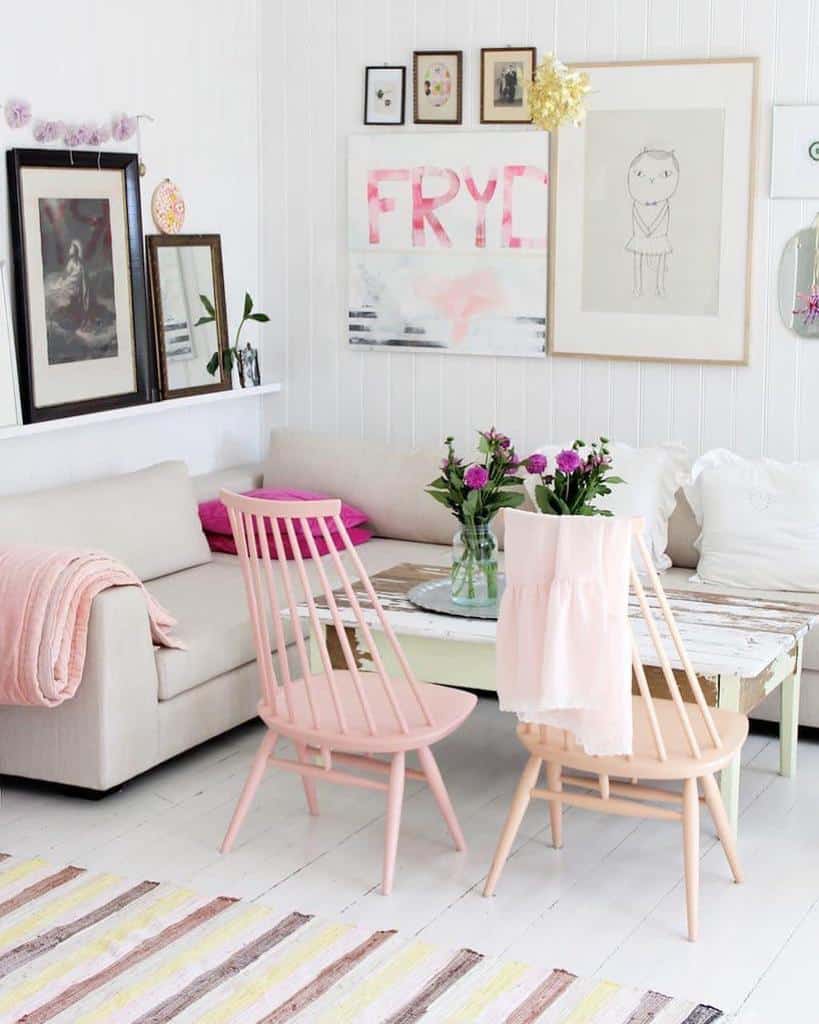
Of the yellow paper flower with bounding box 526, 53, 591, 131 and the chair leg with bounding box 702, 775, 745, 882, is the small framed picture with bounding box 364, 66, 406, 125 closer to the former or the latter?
the yellow paper flower with bounding box 526, 53, 591, 131

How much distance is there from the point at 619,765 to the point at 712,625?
0.72m

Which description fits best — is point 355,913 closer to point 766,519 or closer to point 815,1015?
point 815,1015

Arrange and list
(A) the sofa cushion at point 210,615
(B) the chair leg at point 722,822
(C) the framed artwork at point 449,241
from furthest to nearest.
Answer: (C) the framed artwork at point 449,241
(A) the sofa cushion at point 210,615
(B) the chair leg at point 722,822

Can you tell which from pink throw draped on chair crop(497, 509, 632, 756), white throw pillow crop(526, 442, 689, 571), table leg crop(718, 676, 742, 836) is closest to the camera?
pink throw draped on chair crop(497, 509, 632, 756)

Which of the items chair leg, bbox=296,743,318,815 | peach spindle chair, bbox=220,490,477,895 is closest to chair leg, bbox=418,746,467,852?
peach spindle chair, bbox=220,490,477,895

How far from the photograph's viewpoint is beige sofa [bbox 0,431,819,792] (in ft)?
12.4

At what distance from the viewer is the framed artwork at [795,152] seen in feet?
15.8

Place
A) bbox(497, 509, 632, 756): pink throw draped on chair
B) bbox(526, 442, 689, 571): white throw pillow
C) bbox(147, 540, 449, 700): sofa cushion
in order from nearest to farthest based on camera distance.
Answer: bbox(497, 509, 632, 756): pink throw draped on chair
bbox(147, 540, 449, 700): sofa cushion
bbox(526, 442, 689, 571): white throw pillow

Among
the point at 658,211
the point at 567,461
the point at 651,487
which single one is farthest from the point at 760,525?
the point at 658,211

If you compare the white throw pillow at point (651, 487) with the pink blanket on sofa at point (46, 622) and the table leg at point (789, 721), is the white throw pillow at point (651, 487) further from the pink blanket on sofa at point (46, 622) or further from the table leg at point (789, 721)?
the pink blanket on sofa at point (46, 622)

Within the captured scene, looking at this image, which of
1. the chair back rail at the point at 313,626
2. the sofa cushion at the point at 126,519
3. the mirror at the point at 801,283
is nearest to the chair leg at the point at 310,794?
the chair back rail at the point at 313,626

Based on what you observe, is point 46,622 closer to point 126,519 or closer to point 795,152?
point 126,519

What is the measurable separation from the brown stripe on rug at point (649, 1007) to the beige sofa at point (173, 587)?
1.53 meters

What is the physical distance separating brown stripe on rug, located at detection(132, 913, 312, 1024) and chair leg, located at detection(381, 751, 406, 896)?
204 mm
